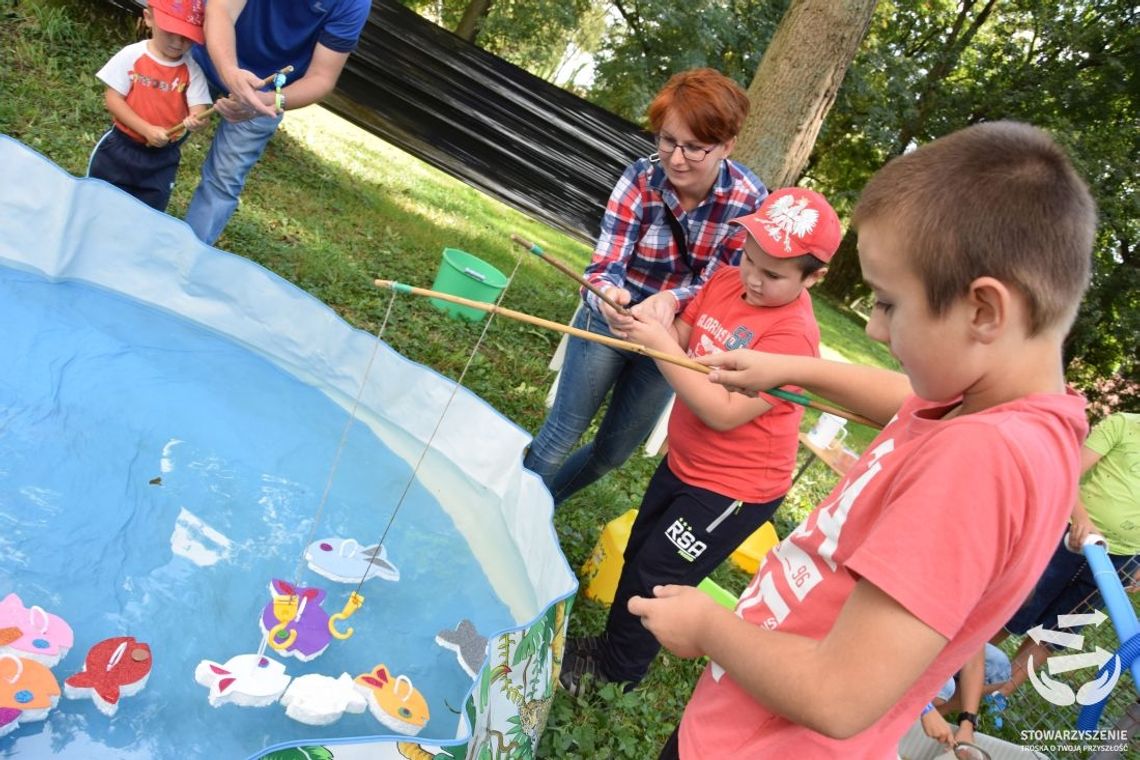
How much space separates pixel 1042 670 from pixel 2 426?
3.53 meters

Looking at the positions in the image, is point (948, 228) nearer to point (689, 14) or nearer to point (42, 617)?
point (42, 617)

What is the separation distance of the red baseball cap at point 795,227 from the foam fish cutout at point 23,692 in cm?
161

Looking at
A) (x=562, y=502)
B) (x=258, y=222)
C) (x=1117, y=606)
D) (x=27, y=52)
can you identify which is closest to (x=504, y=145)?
(x=258, y=222)

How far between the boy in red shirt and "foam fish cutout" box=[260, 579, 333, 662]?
124 centimetres

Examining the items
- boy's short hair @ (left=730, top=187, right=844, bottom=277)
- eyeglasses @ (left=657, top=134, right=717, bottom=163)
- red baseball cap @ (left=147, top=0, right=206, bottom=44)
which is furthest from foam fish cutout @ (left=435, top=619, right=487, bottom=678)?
red baseball cap @ (left=147, top=0, right=206, bottom=44)

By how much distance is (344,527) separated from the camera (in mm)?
2348

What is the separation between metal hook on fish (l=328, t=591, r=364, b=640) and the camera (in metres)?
1.96

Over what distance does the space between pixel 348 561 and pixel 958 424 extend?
5.64 feet

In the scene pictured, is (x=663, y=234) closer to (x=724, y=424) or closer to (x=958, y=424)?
(x=724, y=424)

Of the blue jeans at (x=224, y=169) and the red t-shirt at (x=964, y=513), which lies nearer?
the red t-shirt at (x=964, y=513)

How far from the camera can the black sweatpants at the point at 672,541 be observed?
6.33 feet

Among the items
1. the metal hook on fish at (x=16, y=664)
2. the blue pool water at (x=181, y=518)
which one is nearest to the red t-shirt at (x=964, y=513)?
the blue pool water at (x=181, y=518)

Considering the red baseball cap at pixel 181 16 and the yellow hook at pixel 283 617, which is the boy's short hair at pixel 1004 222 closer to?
the yellow hook at pixel 283 617

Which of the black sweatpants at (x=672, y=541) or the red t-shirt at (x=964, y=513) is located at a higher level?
the red t-shirt at (x=964, y=513)
